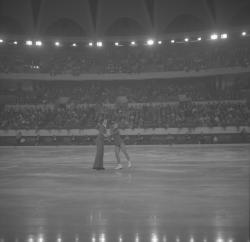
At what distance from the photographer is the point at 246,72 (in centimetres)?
3806

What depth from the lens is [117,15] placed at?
43969 mm

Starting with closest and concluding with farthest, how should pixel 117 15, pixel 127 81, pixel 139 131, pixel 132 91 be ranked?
pixel 139 131 → pixel 132 91 → pixel 127 81 → pixel 117 15

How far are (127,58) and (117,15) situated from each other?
15.8 feet

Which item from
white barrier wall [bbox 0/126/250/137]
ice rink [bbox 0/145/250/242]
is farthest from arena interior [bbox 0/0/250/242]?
ice rink [bbox 0/145/250/242]

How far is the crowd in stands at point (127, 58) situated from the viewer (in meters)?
41.0

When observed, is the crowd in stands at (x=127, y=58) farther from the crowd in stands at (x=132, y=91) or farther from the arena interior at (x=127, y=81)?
the crowd in stands at (x=132, y=91)

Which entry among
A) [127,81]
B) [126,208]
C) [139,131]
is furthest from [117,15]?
[126,208]

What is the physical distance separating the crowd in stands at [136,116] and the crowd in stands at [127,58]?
5596 mm

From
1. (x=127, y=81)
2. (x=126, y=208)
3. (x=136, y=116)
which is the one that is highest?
(x=127, y=81)

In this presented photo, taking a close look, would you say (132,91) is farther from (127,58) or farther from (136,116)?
(136,116)

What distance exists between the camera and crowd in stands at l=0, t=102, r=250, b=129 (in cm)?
3297

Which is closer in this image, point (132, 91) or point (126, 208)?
point (126, 208)

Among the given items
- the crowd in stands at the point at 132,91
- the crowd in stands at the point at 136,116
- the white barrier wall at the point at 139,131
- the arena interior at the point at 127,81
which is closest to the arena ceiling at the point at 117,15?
the arena interior at the point at 127,81

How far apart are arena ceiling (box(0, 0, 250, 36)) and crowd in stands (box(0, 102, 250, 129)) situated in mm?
10929
